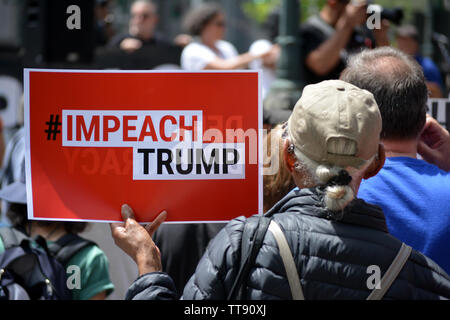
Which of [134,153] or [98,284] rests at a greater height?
[134,153]

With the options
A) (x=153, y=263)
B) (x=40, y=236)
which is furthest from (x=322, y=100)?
(x=40, y=236)

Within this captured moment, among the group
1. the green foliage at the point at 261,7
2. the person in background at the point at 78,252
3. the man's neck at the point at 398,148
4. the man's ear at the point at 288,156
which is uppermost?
the green foliage at the point at 261,7

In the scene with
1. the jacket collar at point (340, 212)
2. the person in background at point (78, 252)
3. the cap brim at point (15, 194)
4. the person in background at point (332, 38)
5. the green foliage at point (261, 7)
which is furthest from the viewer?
the green foliage at point (261, 7)

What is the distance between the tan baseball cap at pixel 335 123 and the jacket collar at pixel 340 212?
0.36ft

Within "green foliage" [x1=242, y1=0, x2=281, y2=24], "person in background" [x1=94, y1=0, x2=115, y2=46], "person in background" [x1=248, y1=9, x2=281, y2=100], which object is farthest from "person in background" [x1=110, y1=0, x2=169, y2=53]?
"green foliage" [x1=242, y1=0, x2=281, y2=24]

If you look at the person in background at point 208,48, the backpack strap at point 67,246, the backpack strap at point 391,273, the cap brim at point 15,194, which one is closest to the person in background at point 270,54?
the person in background at point 208,48

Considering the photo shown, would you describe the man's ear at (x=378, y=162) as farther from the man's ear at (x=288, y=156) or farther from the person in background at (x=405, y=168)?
the person in background at (x=405, y=168)

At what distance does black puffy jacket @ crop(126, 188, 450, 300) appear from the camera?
2.16m

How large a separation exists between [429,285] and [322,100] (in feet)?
2.07

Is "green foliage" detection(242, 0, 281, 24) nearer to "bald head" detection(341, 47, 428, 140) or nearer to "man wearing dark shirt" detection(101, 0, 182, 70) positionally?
"man wearing dark shirt" detection(101, 0, 182, 70)

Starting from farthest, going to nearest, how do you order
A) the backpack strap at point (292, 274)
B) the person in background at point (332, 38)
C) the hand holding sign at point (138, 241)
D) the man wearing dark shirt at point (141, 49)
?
the man wearing dark shirt at point (141, 49), the person in background at point (332, 38), the hand holding sign at point (138, 241), the backpack strap at point (292, 274)

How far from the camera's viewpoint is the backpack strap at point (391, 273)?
2168 millimetres
